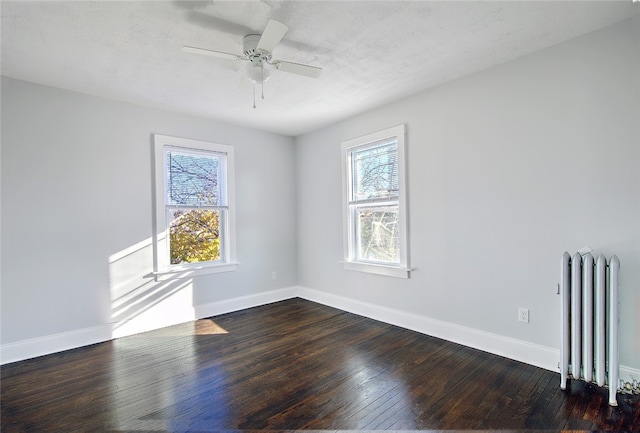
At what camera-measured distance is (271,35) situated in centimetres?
197

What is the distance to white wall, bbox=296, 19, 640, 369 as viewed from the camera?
2.21 metres

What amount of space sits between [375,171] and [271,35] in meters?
2.28

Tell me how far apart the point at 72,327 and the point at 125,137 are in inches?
81.2

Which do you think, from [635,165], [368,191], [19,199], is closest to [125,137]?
[19,199]

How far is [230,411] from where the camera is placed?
2076mm

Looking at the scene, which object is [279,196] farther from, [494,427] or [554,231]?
[494,427]

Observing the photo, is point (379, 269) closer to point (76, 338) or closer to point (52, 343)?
point (76, 338)

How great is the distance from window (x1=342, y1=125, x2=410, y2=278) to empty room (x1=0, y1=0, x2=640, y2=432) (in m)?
0.03

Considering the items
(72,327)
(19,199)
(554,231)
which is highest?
(19,199)

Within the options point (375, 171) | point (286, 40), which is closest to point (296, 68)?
point (286, 40)

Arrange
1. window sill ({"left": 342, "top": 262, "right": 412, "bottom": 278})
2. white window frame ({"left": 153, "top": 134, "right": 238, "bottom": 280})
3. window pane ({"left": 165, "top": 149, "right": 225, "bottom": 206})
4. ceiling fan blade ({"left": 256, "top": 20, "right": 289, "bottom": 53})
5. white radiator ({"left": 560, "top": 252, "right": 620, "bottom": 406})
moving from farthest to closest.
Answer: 1. window pane ({"left": 165, "top": 149, "right": 225, "bottom": 206})
2. white window frame ({"left": 153, "top": 134, "right": 238, "bottom": 280})
3. window sill ({"left": 342, "top": 262, "right": 412, "bottom": 278})
4. white radiator ({"left": 560, "top": 252, "right": 620, "bottom": 406})
5. ceiling fan blade ({"left": 256, "top": 20, "right": 289, "bottom": 53})

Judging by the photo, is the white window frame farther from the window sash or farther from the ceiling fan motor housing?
the ceiling fan motor housing

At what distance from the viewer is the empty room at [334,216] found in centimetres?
207

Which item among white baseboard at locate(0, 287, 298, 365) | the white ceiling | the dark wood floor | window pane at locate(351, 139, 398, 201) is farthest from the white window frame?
window pane at locate(351, 139, 398, 201)
